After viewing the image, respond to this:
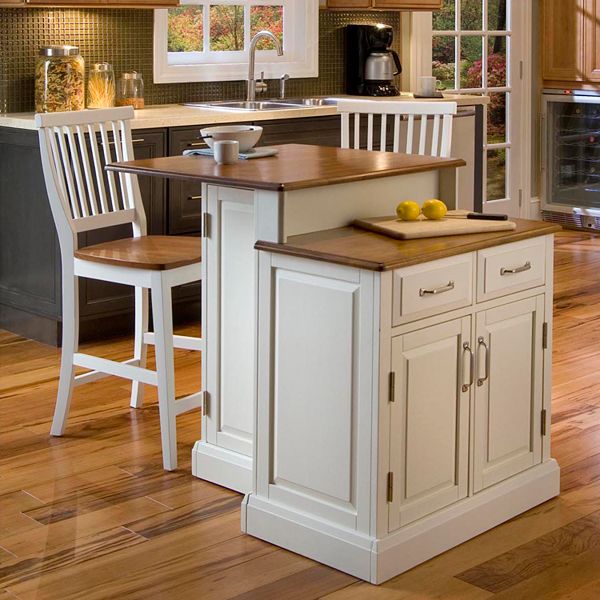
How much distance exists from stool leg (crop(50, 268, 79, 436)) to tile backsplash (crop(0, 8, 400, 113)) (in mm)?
1483

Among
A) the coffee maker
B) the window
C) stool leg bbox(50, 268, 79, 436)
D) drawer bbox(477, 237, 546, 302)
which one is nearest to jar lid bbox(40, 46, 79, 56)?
the window

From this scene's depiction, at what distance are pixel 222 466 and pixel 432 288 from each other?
84cm

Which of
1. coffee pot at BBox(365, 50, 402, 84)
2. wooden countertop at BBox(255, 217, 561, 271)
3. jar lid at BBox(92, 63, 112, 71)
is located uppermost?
coffee pot at BBox(365, 50, 402, 84)

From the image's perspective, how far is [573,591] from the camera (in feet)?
8.33

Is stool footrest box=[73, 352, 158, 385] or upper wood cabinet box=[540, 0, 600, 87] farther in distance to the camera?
upper wood cabinet box=[540, 0, 600, 87]

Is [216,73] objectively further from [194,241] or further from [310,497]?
[310,497]

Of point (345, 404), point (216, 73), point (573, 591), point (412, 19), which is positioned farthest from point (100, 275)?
point (412, 19)

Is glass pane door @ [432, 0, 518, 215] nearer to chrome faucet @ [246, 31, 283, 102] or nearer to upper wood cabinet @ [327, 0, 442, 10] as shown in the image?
upper wood cabinet @ [327, 0, 442, 10]

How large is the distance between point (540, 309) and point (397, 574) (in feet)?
2.56

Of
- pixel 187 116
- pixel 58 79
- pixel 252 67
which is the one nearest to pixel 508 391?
pixel 187 116

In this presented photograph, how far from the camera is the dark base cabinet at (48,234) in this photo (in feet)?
14.6

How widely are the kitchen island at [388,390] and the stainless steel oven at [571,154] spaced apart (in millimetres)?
4183

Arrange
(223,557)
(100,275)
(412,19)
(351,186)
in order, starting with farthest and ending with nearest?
A: 1. (412,19)
2. (100,275)
3. (351,186)
4. (223,557)

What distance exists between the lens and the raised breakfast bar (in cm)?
257
